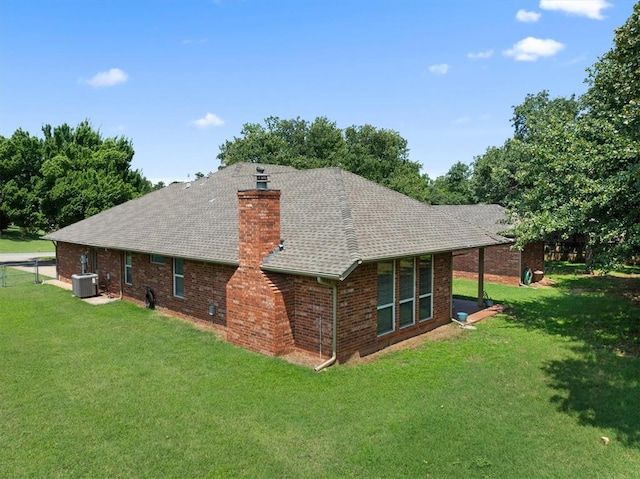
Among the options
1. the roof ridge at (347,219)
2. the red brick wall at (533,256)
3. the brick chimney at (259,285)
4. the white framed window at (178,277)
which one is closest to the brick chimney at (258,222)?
the brick chimney at (259,285)

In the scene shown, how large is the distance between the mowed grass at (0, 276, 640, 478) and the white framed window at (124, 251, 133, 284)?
384 centimetres

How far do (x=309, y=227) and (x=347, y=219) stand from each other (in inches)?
40.0

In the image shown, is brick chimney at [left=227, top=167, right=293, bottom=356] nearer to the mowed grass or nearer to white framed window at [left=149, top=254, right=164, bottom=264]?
the mowed grass

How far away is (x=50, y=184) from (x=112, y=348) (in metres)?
28.5

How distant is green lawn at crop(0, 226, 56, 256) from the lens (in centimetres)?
3874

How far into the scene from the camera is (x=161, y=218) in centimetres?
1642

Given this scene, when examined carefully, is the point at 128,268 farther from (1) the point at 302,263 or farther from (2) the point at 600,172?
(2) the point at 600,172

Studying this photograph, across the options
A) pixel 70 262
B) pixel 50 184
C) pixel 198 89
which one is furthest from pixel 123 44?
pixel 50 184

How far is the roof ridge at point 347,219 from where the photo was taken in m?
9.07

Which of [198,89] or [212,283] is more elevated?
[198,89]

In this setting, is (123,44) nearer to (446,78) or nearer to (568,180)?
(446,78)

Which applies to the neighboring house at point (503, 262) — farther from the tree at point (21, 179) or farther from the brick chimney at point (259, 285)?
the tree at point (21, 179)

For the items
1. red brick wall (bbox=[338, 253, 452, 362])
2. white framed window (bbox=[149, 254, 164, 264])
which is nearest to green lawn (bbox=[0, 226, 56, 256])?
white framed window (bbox=[149, 254, 164, 264])

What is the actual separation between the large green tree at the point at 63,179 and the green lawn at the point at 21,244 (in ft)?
9.42
